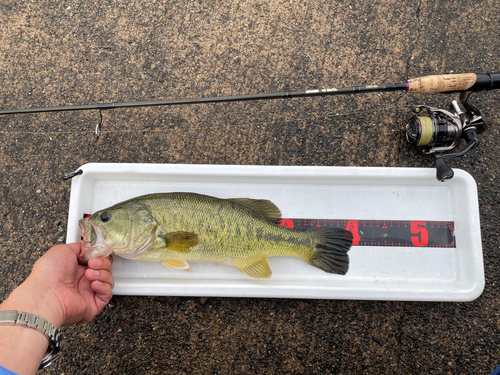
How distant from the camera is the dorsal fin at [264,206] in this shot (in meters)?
2.12

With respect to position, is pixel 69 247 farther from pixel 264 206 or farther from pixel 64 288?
pixel 264 206

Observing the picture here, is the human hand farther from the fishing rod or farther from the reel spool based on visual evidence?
the reel spool

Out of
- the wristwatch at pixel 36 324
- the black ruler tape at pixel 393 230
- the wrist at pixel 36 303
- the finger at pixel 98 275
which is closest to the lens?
the wristwatch at pixel 36 324

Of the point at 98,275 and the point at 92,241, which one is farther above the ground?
the point at 92,241

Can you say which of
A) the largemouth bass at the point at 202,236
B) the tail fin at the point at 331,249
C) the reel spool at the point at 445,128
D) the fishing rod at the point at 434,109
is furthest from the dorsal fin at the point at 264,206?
the reel spool at the point at 445,128

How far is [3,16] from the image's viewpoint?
267 centimetres

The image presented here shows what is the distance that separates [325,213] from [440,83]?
3.79 feet

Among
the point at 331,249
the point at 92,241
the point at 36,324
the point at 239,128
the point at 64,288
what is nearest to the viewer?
the point at 36,324

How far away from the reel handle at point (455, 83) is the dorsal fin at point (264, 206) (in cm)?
120

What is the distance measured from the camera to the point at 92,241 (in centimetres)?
198

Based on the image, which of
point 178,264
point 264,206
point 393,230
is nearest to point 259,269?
point 264,206

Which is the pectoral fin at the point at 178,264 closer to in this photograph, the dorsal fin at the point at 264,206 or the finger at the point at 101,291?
the finger at the point at 101,291

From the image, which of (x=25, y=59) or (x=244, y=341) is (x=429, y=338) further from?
(x=25, y=59)

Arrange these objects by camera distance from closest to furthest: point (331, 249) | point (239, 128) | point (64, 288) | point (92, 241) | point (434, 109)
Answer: point (64, 288)
point (92, 241)
point (331, 249)
point (434, 109)
point (239, 128)
